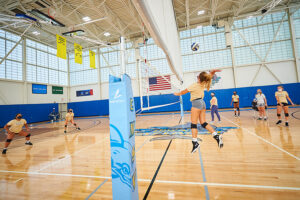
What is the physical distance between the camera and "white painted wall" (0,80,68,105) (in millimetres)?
12073

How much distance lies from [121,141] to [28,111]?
16.9m

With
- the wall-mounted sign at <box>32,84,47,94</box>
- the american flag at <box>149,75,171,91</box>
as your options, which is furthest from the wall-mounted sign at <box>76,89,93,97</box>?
the american flag at <box>149,75,171,91</box>

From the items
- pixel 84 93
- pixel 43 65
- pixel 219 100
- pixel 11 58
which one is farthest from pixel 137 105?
pixel 11 58

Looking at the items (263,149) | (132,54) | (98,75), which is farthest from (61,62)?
(263,149)

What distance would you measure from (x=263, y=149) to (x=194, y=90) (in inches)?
85.1

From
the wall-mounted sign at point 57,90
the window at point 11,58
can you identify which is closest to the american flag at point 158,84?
the wall-mounted sign at point 57,90

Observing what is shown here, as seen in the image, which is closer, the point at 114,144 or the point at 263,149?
the point at 114,144

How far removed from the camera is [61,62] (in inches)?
693

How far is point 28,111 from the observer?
13500 millimetres

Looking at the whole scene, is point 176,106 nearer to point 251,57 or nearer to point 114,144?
point 251,57

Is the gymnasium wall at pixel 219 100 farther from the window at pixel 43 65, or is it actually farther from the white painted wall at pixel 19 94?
the window at pixel 43 65

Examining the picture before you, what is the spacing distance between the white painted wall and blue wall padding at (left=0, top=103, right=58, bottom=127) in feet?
1.74

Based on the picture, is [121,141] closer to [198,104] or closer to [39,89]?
[198,104]

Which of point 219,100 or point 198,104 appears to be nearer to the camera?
point 198,104
